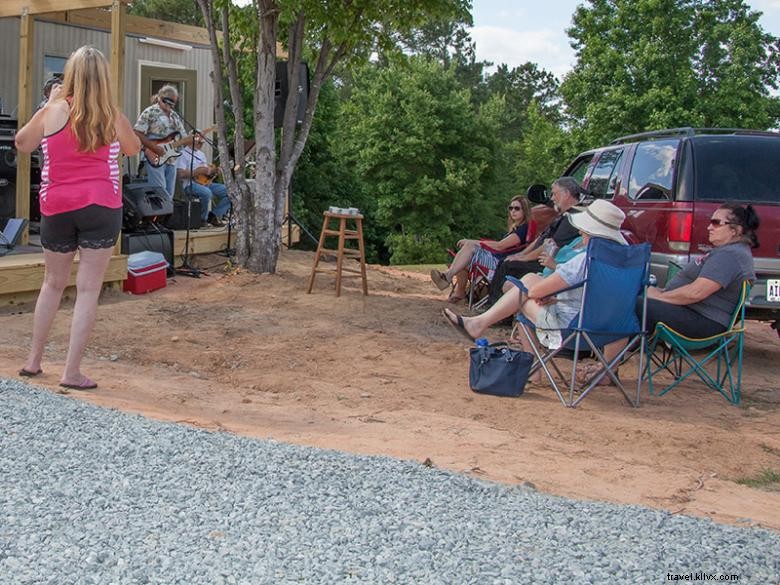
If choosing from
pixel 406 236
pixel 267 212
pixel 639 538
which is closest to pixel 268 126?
pixel 267 212

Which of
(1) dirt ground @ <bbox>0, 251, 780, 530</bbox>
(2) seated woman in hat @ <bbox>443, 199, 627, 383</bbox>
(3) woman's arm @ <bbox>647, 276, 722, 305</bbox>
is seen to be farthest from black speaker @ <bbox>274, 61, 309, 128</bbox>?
(3) woman's arm @ <bbox>647, 276, 722, 305</bbox>

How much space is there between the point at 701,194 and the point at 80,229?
13.8 ft

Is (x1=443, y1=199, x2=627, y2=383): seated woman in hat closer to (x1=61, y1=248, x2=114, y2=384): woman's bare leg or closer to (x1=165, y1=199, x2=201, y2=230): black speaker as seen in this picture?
(x1=61, y1=248, x2=114, y2=384): woman's bare leg

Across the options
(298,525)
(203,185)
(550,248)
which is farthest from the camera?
(203,185)

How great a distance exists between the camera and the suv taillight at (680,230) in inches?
261

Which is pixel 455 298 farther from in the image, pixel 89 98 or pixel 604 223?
pixel 89 98

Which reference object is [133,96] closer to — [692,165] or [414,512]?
[692,165]

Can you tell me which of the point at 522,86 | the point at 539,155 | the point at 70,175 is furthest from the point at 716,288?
the point at 522,86

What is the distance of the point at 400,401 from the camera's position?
550cm

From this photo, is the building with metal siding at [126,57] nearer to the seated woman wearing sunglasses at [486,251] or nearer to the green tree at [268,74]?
the green tree at [268,74]

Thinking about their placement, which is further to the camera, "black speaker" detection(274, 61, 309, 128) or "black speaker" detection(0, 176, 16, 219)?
"black speaker" detection(274, 61, 309, 128)

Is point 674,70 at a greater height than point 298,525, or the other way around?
point 674,70

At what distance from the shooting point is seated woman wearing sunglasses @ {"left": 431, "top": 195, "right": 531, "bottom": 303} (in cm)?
890

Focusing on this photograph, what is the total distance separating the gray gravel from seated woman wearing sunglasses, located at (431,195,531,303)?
17.3ft
